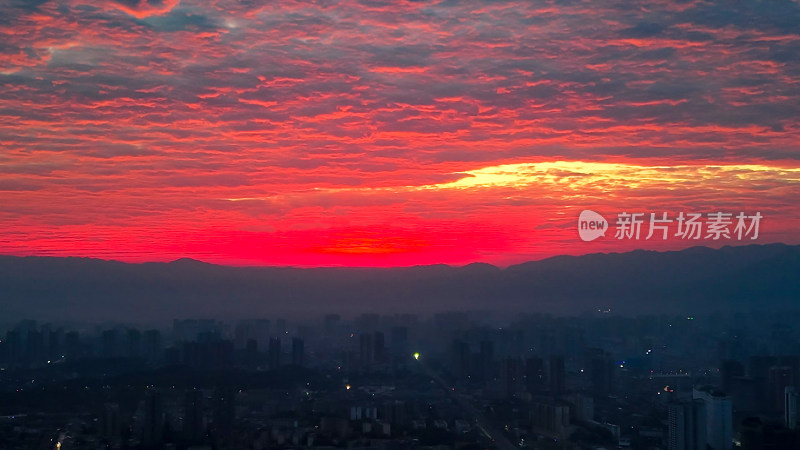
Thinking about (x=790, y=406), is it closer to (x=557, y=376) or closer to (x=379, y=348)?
(x=557, y=376)

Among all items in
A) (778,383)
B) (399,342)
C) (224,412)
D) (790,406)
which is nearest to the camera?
(790,406)

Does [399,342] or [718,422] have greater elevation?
[399,342]

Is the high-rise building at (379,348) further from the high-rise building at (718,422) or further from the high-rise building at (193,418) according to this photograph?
the high-rise building at (718,422)

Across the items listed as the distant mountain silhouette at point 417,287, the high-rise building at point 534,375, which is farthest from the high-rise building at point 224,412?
the distant mountain silhouette at point 417,287

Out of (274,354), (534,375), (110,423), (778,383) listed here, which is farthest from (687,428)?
(274,354)

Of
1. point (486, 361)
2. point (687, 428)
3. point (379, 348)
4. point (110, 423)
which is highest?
point (379, 348)
